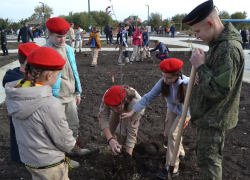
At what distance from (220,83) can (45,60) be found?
4.45ft

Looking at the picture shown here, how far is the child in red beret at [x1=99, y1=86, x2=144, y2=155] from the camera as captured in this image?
275 cm

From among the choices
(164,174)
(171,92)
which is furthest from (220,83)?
(164,174)

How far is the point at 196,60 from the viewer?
2027 millimetres

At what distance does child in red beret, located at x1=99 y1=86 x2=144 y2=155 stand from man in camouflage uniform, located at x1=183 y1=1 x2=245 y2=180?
91 centimetres

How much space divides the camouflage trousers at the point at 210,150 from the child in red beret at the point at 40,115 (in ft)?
3.83

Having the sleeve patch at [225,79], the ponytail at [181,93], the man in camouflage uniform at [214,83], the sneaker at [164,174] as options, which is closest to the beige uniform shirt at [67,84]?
the ponytail at [181,93]

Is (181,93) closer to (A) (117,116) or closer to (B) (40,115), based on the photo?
(A) (117,116)

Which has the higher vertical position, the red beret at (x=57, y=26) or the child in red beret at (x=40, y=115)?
the red beret at (x=57, y=26)

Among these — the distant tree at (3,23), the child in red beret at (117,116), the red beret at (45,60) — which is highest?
the distant tree at (3,23)

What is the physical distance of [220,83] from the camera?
72.1 inches

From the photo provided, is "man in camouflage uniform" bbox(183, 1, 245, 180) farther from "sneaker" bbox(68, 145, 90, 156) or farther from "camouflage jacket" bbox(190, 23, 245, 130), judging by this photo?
"sneaker" bbox(68, 145, 90, 156)

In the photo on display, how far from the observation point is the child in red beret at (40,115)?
69.4 inches

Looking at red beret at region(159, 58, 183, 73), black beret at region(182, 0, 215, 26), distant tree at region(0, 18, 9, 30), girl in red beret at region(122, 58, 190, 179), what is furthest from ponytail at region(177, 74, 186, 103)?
distant tree at region(0, 18, 9, 30)

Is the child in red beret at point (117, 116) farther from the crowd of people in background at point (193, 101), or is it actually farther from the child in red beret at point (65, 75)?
the crowd of people in background at point (193, 101)
